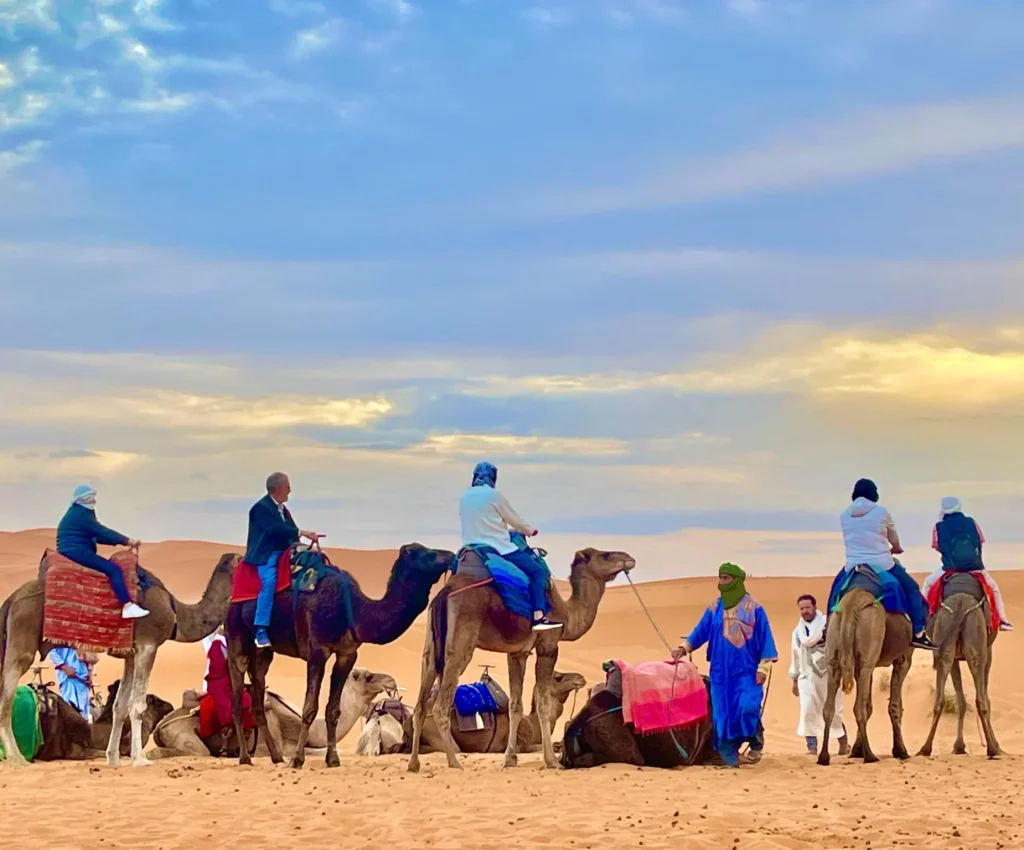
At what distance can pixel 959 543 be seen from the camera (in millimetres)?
16672

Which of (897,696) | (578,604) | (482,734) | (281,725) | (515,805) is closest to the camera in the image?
(515,805)

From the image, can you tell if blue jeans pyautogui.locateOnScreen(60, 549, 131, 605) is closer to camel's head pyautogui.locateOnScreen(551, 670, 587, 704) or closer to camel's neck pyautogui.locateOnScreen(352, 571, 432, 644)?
camel's neck pyautogui.locateOnScreen(352, 571, 432, 644)

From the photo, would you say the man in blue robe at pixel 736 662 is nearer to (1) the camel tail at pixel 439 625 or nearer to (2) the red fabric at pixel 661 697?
(2) the red fabric at pixel 661 697

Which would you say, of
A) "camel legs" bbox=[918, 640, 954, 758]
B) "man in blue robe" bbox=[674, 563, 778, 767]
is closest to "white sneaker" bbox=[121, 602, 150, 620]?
"man in blue robe" bbox=[674, 563, 778, 767]

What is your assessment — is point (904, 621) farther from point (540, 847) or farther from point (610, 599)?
point (610, 599)

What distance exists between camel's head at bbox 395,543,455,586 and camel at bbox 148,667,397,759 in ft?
Result: 7.80

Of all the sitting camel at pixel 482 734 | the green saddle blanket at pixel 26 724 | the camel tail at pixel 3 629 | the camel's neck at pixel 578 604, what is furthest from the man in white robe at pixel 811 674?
the camel tail at pixel 3 629

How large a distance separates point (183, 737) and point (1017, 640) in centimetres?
1842

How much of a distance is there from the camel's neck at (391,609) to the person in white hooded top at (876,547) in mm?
4162

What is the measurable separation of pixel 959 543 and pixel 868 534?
1418 millimetres

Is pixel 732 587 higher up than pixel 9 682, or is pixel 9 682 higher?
pixel 732 587

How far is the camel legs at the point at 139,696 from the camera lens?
1563 centimetres

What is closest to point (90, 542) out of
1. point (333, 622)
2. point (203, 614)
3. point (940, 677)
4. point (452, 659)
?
point (203, 614)

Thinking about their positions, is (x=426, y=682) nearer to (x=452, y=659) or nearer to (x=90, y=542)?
(x=452, y=659)
